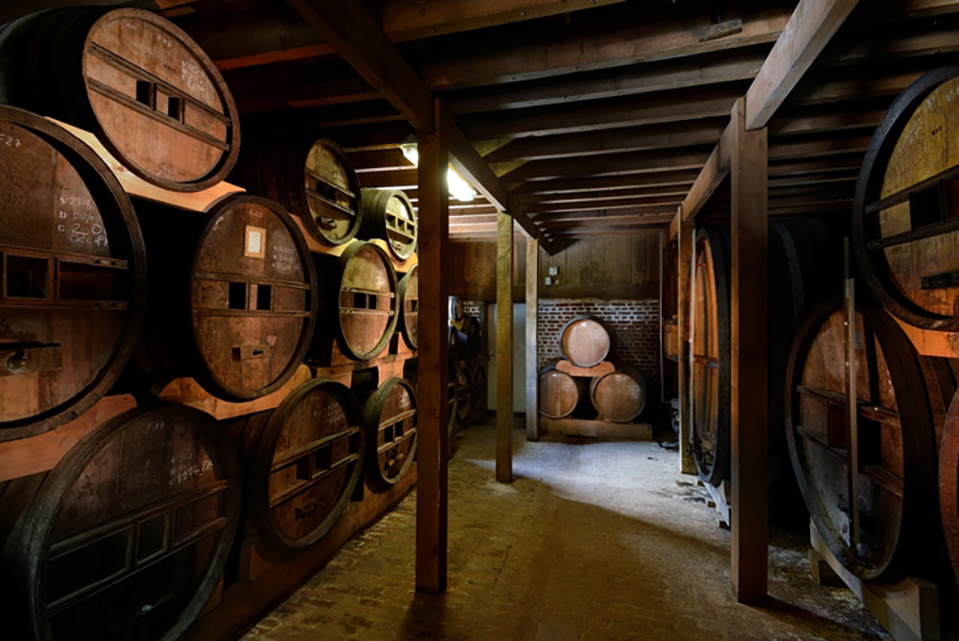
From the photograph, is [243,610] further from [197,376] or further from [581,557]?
[581,557]

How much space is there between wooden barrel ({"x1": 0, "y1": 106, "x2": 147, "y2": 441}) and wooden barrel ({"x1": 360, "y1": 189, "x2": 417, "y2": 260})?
6.78 ft

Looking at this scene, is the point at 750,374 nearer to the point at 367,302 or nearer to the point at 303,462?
the point at 367,302

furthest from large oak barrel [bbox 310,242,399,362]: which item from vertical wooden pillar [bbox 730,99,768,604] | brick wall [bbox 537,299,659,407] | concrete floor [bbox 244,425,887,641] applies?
brick wall [bbox 537,299,659,407]

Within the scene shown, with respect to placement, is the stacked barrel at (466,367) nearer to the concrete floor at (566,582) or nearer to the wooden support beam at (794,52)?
the concrete floor at (566,582)

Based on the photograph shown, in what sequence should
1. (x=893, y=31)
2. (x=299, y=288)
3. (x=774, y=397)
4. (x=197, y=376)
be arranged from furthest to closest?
(x=774, y=397), (x=299, y=288), (x=893, y=31), (x=197, y=376)

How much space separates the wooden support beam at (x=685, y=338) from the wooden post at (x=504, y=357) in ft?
6.07

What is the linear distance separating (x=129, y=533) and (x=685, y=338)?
190 inches

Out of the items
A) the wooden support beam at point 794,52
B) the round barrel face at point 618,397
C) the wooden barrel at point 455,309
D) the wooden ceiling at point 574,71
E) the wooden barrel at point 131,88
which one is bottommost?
the round barrel face at point 618,397

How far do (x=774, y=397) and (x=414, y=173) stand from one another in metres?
3.64

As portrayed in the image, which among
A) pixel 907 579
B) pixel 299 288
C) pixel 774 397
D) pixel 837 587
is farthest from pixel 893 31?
pixel 299 288

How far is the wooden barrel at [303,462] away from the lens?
90.0 inches

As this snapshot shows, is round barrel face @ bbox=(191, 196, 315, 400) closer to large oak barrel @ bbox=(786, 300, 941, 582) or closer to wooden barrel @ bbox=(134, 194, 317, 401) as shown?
wooden barrel @ bbox=(134, 194, 317, 401)

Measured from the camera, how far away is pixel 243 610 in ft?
7.48

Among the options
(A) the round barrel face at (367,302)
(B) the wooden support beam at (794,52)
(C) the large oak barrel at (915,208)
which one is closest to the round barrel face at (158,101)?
(A) the round barrel face at (367,302)
